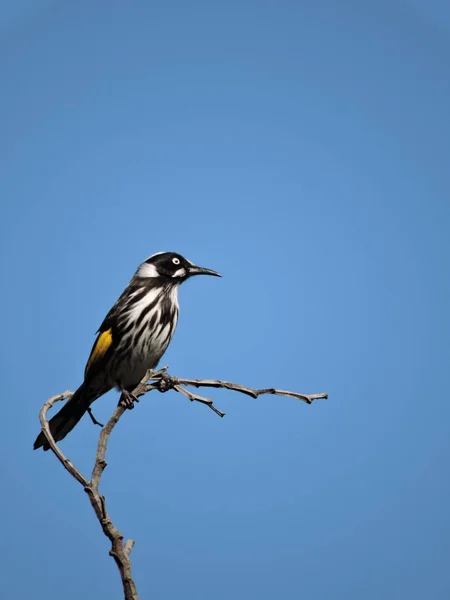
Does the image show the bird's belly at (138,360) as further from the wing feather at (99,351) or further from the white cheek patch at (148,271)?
the white cheek patch at (148,271)

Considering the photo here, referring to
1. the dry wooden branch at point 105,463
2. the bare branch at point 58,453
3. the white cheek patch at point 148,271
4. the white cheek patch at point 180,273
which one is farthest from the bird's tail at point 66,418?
the bare branch at point 58,453

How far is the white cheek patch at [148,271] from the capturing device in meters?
9.92

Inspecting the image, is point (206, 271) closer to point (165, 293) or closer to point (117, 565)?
point (165, 293)

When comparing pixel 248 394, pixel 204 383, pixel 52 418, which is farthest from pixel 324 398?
pixel 52 418

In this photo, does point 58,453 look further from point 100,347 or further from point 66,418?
point 100,347

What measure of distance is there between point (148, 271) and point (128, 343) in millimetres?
1347

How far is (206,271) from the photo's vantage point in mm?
9852

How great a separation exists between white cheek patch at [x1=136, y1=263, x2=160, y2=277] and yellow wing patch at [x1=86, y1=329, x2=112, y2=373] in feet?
3.72

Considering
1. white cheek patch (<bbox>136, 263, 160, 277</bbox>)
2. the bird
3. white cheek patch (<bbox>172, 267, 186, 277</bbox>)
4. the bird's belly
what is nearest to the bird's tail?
the bird

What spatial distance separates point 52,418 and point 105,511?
5.31 m

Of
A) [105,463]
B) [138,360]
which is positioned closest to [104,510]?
[105,463]

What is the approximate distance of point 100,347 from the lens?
9.10 metres

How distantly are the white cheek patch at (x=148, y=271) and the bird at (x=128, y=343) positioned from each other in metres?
0.19

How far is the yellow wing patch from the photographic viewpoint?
29.5 ft
